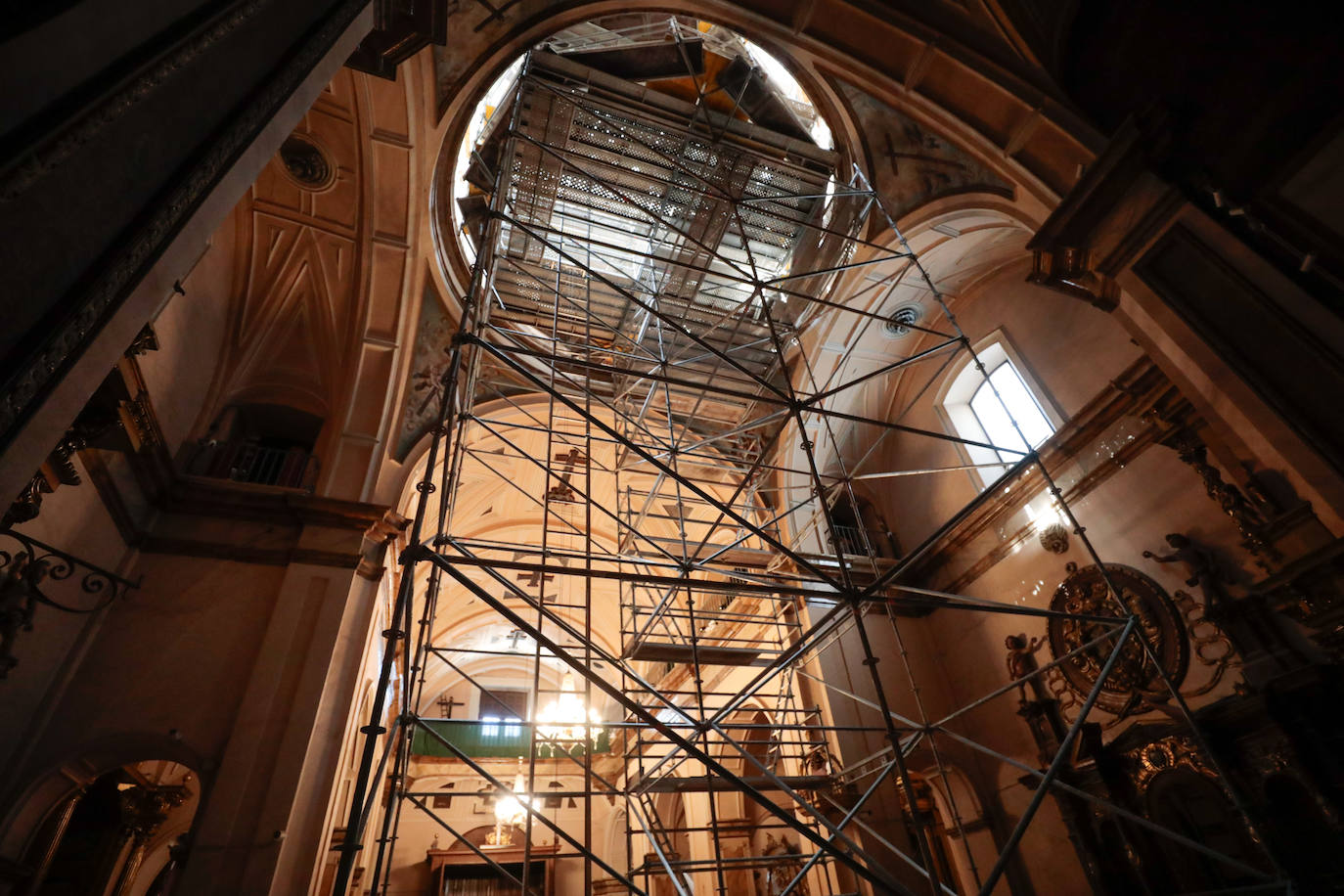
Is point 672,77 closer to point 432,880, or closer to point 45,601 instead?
point 45,601

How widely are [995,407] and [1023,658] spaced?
3.51 meters

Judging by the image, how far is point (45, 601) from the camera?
198 inches

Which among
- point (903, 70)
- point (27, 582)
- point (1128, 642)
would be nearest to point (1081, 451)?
point (1128, 642)

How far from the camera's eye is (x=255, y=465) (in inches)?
305

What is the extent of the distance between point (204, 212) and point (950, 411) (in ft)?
31.4

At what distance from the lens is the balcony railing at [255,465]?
732cm

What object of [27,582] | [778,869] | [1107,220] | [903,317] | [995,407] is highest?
[903,317]

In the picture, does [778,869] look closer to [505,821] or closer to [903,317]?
[903,317]

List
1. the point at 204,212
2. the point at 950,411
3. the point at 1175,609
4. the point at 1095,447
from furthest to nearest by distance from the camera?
the point at 950,411 → the point at 1095,447 → the point at 1175,609 → the point at 204,212

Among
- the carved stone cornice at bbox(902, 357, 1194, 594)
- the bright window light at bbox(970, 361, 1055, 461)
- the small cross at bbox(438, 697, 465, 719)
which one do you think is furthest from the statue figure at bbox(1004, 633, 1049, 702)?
the small cross at bbox(438, 697, 465, 719)

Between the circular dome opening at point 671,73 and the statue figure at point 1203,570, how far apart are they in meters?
6.12

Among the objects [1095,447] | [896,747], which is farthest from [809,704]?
[896,747]

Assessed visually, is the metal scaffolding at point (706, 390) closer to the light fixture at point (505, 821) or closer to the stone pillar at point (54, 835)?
the stone pillar at point (54, 835)

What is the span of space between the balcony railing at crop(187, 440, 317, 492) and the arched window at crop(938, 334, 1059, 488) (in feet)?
27.6
